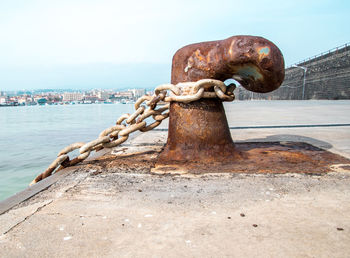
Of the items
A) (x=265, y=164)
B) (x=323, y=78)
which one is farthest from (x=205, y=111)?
(x=323, y=78)

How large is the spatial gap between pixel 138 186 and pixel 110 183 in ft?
0.67

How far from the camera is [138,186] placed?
70.2 inches

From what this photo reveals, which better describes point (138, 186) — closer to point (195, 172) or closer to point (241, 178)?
point (195, 172)

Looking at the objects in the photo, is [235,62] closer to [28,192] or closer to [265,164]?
[265,164]

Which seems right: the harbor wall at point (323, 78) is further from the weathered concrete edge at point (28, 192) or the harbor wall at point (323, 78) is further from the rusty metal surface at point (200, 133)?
the weathered concrete edge at point (28, 192)

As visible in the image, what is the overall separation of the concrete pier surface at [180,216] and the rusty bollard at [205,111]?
1.10ft

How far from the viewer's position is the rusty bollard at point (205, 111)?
2.19 m

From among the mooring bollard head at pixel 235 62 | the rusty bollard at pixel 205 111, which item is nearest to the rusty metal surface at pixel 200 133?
the rusty bollard at pixel 205 111

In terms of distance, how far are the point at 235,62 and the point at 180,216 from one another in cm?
131

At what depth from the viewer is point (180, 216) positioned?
1327 mm

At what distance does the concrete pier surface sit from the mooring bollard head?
0.77 m

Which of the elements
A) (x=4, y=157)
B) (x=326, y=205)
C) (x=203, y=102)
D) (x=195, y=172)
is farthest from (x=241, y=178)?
(x=4, y=157)

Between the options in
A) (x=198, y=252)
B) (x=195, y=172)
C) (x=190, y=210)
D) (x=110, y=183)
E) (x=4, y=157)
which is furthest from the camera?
(x=4, y=157)

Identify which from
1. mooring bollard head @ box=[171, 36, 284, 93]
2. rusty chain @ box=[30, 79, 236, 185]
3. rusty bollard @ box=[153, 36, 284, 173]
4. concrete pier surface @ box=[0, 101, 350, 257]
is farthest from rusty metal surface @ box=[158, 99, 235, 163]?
concrete pier surface @ box=[0, 101, 350, 257]
